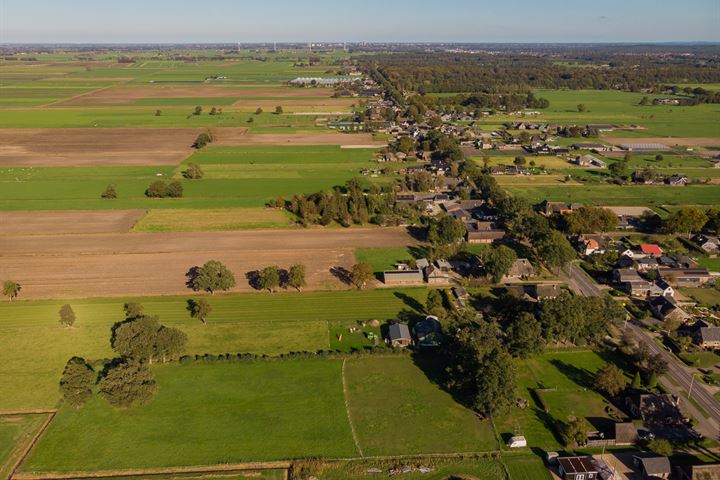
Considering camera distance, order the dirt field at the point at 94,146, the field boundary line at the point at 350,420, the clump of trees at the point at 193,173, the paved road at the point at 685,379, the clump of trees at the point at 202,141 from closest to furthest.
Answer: the field boundary line at the point at 350,420 < the paved road at the point at 685,379 < the clump of trees at the point at 193,173 < the dirt field at the point at 94,146 < the clump of trees at the point at 202,141

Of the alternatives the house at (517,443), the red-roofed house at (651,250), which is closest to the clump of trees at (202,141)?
the red-roofed house at (651,250)

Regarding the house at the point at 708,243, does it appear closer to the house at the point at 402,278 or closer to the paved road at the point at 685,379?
the paved road at the point at 685,379

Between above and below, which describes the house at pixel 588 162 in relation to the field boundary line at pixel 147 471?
above

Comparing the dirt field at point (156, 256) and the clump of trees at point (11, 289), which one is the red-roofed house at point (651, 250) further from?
the clump of trees at point (11, 289)

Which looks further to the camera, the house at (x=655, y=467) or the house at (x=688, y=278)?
the house at (x=688, y=278)

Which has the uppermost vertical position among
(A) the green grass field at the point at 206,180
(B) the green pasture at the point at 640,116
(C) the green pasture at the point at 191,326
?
(B) the green pasture at the point at 640,116

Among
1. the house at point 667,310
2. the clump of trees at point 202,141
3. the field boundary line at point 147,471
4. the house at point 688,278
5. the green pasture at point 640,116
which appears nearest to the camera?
the field boundary line at point 147,471

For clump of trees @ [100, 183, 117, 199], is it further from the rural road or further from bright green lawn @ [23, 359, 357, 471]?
the rural road
